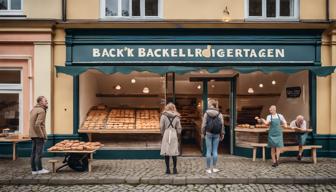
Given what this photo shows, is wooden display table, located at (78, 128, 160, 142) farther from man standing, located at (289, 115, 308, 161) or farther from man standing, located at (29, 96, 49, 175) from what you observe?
man standing, located at (289, 115, 308, 161)

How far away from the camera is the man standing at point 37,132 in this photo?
10.5 m

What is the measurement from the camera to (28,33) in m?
13.0

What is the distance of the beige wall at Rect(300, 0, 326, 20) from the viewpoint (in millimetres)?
13336

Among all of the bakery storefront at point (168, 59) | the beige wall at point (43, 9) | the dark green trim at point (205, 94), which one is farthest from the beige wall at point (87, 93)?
the dark green trim at point (205, 94)

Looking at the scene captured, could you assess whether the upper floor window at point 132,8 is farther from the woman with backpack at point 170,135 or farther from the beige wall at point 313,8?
the beige wall at point 313,8

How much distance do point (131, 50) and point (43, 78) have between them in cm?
272

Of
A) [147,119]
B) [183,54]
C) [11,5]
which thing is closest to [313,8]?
[183,54]

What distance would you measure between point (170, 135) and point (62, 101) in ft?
13.5

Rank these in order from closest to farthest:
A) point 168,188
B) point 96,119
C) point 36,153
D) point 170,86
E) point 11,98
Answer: point 168,188, point 36,153, point 11,98, point 96,119, point 170,86

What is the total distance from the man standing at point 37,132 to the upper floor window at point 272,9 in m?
6.74

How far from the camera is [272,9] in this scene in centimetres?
1366

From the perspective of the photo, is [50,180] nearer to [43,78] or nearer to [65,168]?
[65,168]

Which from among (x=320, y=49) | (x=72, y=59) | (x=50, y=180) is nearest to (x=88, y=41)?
(x=72, y=59)

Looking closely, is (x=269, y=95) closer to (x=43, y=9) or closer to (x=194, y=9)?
(x=194, y=9)
